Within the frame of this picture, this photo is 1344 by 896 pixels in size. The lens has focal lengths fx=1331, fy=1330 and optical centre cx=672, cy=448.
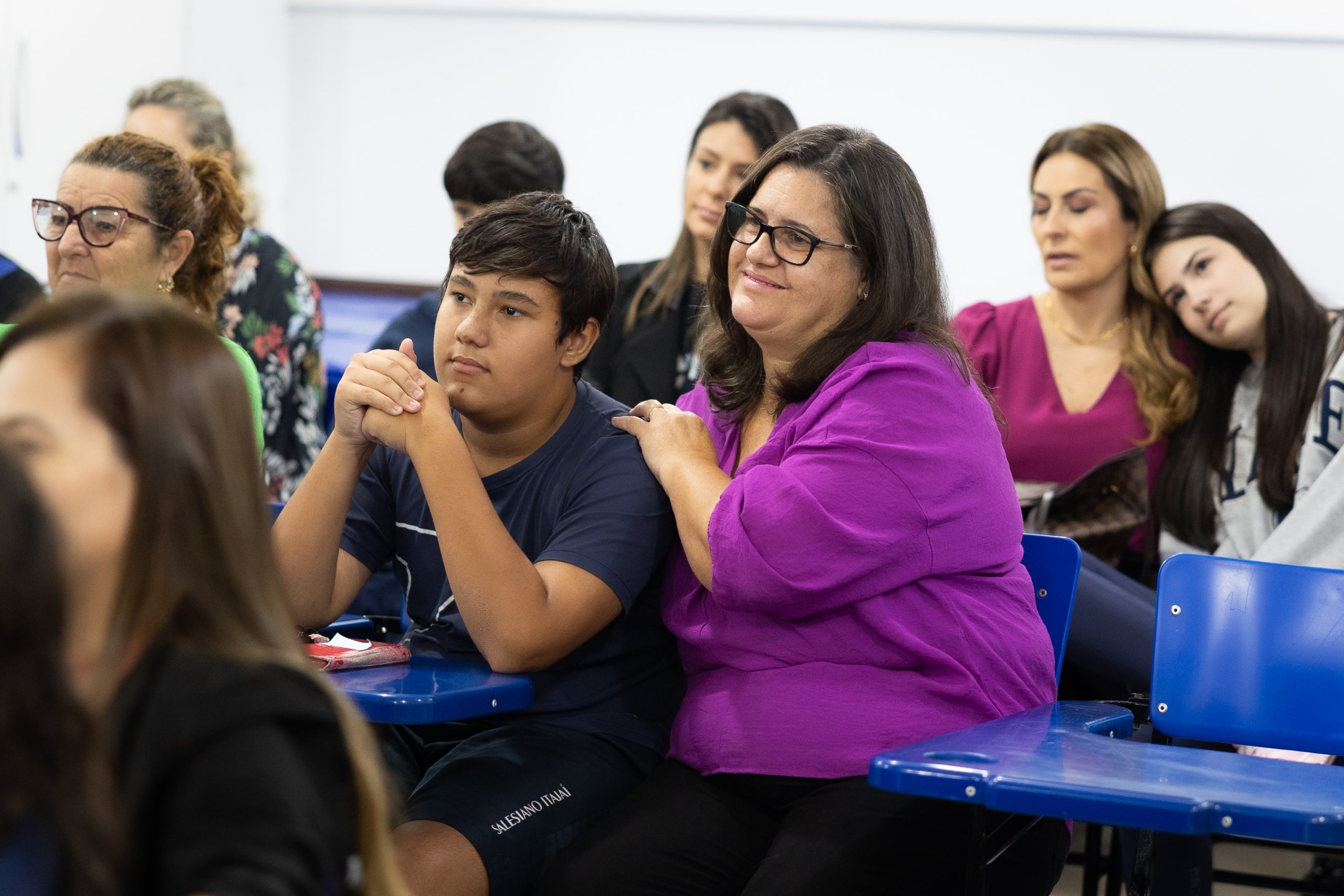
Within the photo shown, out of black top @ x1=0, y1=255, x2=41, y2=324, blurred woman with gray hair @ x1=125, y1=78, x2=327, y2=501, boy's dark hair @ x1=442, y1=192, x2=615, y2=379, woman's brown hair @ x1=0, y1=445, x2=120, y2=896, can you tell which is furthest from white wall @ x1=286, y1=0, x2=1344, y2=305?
woman's brown hair @ x1=0, y1=445, x2=120, y2=896

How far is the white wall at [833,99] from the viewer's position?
408 cm

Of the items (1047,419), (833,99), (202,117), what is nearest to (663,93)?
(833,99)

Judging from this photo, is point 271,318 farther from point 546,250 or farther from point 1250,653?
point 1250,653

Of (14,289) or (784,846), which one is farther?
(14,289)

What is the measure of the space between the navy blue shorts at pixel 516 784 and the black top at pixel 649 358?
1218mm

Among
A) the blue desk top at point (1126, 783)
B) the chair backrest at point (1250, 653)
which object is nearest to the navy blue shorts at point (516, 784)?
the blue desk top at point (1126, 783)

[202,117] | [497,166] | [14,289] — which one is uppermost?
[202,117]

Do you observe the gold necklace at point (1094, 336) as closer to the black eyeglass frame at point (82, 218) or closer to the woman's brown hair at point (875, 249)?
the woman's brown hair at point (875, 249)

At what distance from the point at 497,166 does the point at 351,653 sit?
173 cm

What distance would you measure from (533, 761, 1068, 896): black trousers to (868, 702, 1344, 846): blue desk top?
167 mm

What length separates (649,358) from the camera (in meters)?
3.01

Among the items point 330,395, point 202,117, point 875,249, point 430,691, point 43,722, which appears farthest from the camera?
point 330,395

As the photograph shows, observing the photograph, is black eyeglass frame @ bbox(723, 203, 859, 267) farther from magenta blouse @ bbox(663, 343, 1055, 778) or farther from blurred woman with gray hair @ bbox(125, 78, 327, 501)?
blurred woman with gray hair @ bbox(125, 78, 327, 501)

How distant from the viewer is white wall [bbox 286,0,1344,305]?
161 inches
